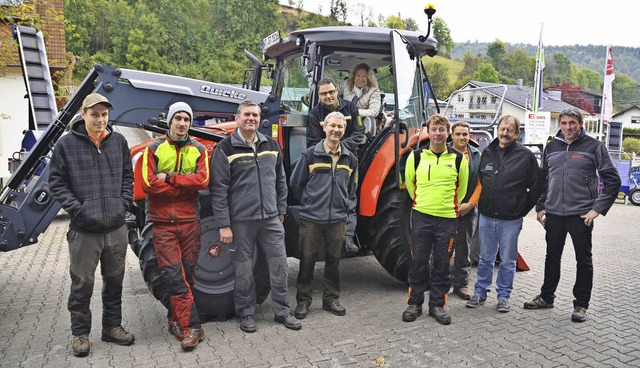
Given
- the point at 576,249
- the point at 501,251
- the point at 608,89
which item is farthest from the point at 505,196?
the point at 608,89

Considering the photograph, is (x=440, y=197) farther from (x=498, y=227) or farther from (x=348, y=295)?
(x=348, y=295)

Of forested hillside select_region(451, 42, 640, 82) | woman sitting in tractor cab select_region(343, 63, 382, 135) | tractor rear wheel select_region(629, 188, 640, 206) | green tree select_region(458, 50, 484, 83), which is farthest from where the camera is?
forested hillside select_region(451, 42, 640, 82)

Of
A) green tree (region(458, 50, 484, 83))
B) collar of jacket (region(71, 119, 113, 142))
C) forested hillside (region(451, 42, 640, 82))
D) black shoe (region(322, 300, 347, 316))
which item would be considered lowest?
black shoe (region(322, 300, 347, 316))

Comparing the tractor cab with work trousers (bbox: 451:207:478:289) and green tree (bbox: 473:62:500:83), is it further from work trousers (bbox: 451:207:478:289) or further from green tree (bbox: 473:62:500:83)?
green tree (bbox: 473:62:500:83)

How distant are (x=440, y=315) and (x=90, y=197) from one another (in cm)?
303

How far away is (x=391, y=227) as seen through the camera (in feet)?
16.9

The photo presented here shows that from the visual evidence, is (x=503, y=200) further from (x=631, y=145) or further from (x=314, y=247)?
(x=631, y=145)

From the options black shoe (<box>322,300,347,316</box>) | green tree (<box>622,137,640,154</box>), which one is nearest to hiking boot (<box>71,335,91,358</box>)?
black shoe (<box>322,300,347,316</box>)

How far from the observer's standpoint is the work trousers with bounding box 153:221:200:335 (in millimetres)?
4066

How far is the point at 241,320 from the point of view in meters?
4.54

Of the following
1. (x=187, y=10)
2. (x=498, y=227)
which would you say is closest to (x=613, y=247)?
(x=498, y=227)

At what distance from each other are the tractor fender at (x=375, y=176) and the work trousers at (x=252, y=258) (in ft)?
3.24

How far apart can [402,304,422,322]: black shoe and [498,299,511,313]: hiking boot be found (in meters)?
0.80

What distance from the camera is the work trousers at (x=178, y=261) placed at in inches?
160
